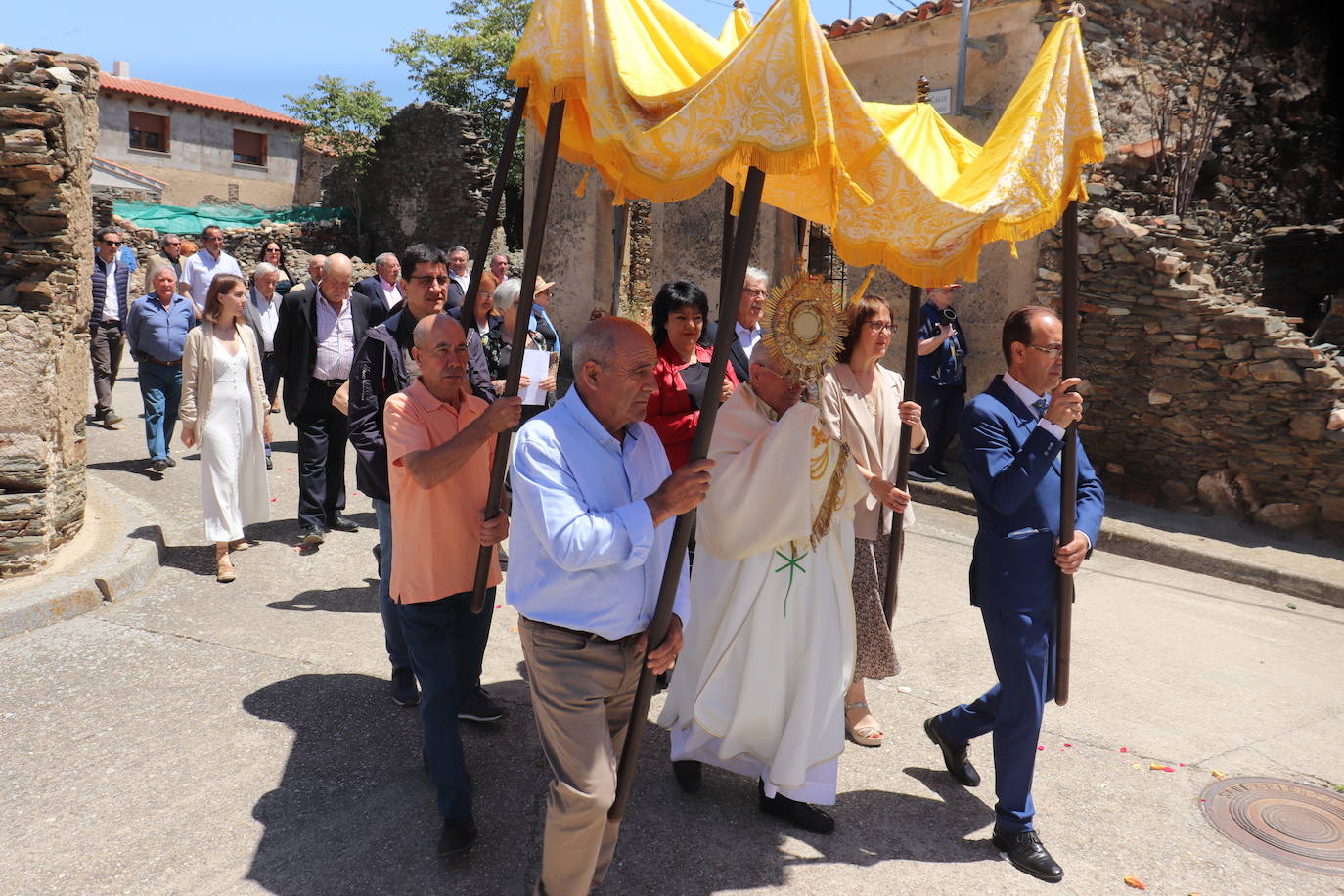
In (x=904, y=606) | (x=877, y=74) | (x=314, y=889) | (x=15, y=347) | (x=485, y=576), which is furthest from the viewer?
(x=877, y=74)

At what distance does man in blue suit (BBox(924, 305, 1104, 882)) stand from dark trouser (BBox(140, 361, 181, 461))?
302 inches

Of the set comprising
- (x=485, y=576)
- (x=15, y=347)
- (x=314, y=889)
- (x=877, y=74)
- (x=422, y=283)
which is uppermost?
(x=877, y=74)

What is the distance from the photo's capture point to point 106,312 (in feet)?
35.7

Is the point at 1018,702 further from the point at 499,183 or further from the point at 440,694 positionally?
the point at 499,183

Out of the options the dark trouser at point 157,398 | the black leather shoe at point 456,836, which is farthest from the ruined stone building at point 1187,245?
the black leather shoe at point 456,836

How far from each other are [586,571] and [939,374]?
26.0 ft

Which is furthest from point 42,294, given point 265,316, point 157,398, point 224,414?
point 265,316

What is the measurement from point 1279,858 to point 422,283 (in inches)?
171

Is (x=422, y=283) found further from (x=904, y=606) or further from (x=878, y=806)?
(x=904, y=606)

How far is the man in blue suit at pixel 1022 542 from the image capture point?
3.55 m

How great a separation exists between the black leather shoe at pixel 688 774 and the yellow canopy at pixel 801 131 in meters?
2.11

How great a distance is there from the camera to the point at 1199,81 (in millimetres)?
11750

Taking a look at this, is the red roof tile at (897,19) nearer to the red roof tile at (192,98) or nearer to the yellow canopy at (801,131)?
the yellow canopy at (801,131)

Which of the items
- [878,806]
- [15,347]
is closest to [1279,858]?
[878,806]
